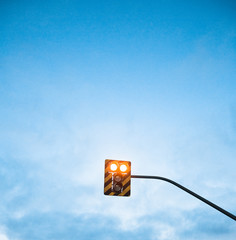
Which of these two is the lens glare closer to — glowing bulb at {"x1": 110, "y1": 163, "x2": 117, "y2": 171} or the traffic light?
the traffic light

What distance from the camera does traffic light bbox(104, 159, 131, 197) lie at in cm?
Answer: 680

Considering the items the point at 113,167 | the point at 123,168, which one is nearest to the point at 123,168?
the point at 123,168

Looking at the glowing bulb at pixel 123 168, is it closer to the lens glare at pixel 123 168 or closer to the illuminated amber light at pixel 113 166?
the lens glare at pixel 123 168

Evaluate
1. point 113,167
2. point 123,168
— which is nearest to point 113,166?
point 113,167

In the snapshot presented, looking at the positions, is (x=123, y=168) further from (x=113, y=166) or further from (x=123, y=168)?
(x=113, y=166)

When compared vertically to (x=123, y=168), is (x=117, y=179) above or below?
below

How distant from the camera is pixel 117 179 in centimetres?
680

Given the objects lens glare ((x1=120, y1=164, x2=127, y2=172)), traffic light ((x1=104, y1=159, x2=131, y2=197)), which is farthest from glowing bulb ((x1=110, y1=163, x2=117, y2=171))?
lens glare ((x1=120, y1=164, x2=127, y2=172))

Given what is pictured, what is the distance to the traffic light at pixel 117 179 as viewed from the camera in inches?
268

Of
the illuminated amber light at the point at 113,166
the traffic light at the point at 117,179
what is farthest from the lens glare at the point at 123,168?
the illuminated amber light at the point at 113,166

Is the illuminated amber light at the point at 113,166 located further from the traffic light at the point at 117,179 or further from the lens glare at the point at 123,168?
the lens glare at the point at 123,168

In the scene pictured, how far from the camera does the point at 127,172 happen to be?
6.85 meters

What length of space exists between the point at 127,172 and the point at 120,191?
605 mm

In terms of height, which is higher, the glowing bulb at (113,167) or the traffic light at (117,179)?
the glowing bulb at (113,167)
